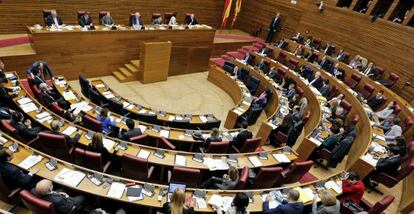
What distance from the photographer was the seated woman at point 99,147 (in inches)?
193

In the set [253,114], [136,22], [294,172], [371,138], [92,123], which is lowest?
[253,114]

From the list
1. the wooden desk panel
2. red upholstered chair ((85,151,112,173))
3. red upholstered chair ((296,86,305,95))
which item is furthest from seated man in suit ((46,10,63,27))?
red upholstered chair ((296,86,305,95))

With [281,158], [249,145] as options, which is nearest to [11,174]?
[249,145]

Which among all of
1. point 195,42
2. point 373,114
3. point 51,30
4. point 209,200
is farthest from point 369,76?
point 51,30

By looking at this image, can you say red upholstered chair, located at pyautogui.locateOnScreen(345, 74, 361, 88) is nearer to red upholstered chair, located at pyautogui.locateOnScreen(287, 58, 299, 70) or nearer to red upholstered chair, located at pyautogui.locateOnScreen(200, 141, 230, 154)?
red upholstered chair, located at pyautogui.locateOnScreen(287, 58, 299, 70)

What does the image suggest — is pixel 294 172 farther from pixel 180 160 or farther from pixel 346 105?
pixel 346 105

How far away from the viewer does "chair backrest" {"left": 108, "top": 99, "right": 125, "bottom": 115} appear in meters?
7.27

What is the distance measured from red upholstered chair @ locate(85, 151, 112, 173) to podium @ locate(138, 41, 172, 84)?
5.72 metres

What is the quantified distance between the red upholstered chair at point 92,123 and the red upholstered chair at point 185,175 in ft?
6.72

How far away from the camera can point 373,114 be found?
8.24m

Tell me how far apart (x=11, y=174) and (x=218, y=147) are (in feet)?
11.5

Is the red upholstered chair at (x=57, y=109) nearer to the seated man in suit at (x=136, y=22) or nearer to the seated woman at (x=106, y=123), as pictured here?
the seated woman at (x=106, y=123)

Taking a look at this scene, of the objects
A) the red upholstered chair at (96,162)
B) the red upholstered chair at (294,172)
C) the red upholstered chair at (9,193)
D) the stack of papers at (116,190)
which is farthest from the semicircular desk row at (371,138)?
the red upholstered chair at (9,193)

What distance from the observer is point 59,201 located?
12.4 feet
